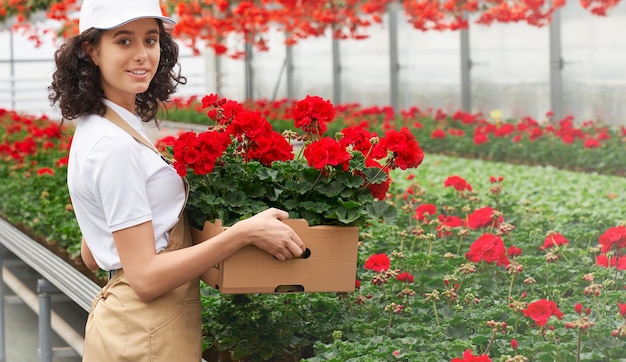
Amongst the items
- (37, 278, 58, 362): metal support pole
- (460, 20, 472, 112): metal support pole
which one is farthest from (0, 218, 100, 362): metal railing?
(460, 20, 472, 112): metal support pole

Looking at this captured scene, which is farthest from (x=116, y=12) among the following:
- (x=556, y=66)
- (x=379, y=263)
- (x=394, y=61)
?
(x=394, y=61)

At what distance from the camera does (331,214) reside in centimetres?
217

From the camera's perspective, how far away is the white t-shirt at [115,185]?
6.46ft

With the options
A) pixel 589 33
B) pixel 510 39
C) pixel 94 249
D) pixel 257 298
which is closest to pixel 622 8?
pixel 589 33

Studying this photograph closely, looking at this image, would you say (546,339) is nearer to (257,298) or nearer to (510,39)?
(257,298)

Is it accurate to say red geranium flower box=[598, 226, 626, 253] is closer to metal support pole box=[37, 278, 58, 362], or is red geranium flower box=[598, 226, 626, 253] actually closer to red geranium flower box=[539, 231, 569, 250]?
red geranium flower box=[539, 231, 569, 250]

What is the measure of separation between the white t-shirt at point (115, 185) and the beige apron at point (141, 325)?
59mm

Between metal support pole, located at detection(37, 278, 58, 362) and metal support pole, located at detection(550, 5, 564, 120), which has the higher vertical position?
metal support pole, located at detection(550, 5, 564, 120)

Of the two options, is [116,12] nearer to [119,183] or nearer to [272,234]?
[119,183]

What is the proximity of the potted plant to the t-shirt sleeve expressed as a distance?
123 mm

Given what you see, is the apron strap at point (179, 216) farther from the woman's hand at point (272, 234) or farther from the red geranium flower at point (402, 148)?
the red geranium flower at point (402, 148)

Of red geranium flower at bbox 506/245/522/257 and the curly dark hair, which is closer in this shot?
the curly dark hair

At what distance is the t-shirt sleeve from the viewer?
196 centimetres

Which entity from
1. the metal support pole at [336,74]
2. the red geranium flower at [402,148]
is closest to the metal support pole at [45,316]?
→ the red geranium flower at [402,148]
